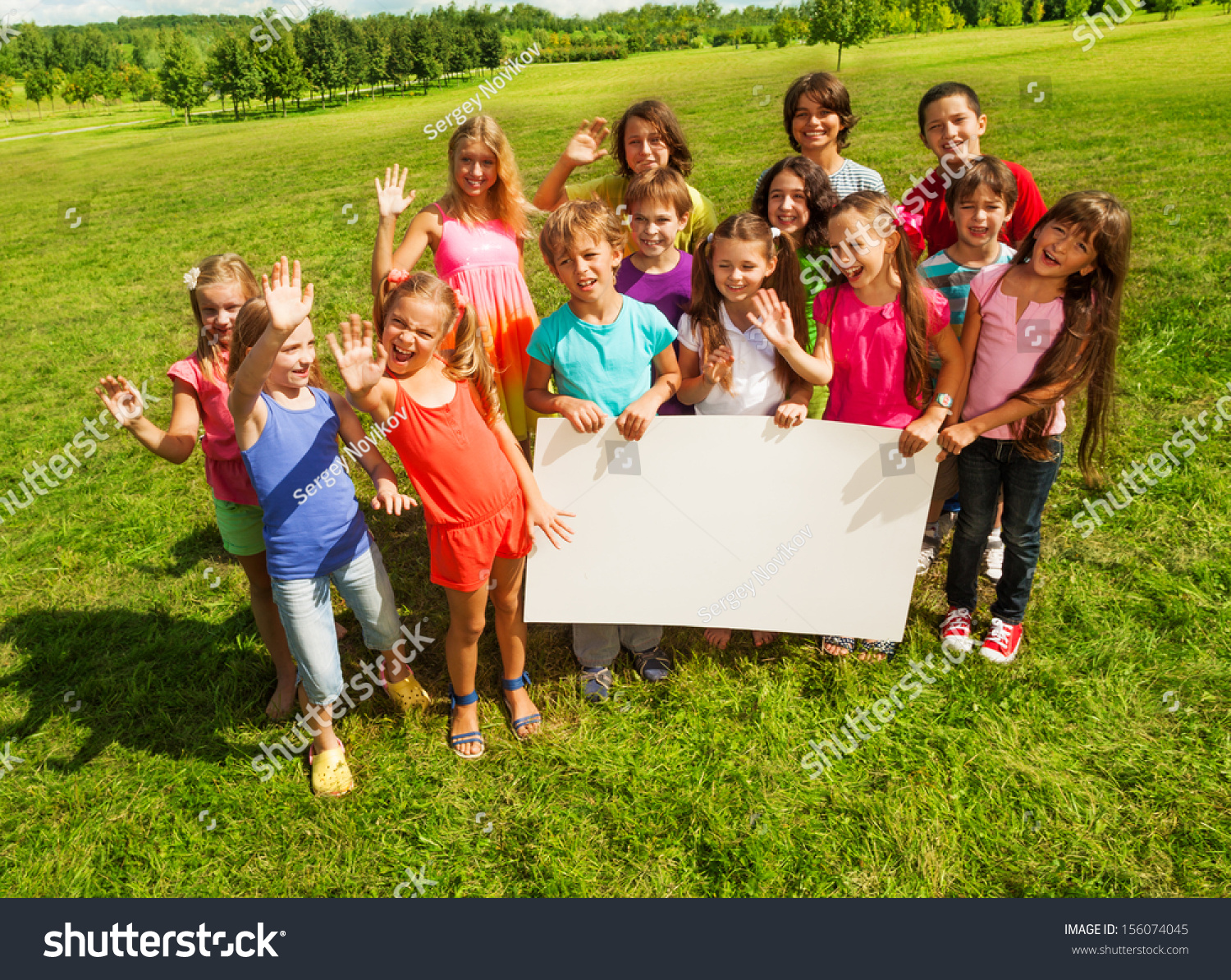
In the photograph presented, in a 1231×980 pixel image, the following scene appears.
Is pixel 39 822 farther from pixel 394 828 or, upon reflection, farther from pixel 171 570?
pixel 171 570

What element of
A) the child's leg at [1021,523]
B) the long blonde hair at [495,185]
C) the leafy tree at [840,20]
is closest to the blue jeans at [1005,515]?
the child's leg at [1021,523]

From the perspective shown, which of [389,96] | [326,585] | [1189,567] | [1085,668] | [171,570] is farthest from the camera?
[389,96]

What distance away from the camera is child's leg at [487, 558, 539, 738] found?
3.25 meters

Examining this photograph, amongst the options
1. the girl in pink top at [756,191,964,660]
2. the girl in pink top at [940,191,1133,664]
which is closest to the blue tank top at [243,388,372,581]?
the girl in pink top at [756,191,964,660]

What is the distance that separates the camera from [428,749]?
11.4 feet

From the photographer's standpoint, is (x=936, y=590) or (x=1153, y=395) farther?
(x=1153, y=395)

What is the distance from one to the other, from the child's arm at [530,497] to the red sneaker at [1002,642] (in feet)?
7.16

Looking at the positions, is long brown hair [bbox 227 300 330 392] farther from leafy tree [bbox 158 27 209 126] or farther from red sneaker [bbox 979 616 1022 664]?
leafy tree [bbox 158 27 209 126]

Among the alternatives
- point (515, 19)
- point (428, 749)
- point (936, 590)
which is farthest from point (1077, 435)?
point (515, 19)

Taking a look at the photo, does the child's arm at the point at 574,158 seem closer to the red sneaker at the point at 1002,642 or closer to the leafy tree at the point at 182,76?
the red sneaker at the point at 1002,642

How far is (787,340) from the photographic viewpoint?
3.07 m

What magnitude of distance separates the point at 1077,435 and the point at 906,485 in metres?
3.05

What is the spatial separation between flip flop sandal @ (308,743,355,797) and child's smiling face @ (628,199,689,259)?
2.73 meters

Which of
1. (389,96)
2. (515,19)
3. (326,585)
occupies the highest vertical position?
(389,96)
